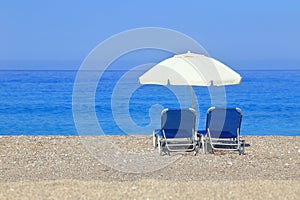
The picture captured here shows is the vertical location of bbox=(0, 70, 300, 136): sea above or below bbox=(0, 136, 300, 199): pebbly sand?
below

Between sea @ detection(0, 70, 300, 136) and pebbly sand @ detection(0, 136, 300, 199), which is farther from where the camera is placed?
sea @ detection(0, 70, 300, 136)

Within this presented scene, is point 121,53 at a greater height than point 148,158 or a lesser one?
greater

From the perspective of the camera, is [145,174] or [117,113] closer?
[145,174]

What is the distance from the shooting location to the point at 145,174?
26.2 ft

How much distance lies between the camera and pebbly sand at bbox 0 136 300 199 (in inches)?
257

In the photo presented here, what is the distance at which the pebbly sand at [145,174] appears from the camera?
652cm

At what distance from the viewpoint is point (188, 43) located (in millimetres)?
9539

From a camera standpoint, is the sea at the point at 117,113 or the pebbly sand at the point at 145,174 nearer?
the pebbly sand at the point at 145,174

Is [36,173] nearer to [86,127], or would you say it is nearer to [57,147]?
[57,147]

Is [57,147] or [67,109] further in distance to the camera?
[67,109]

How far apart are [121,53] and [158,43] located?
570mm

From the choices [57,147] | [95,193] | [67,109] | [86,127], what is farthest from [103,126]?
[95,193]

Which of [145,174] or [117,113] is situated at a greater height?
[145,174]

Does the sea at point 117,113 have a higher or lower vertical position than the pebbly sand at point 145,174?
lower
